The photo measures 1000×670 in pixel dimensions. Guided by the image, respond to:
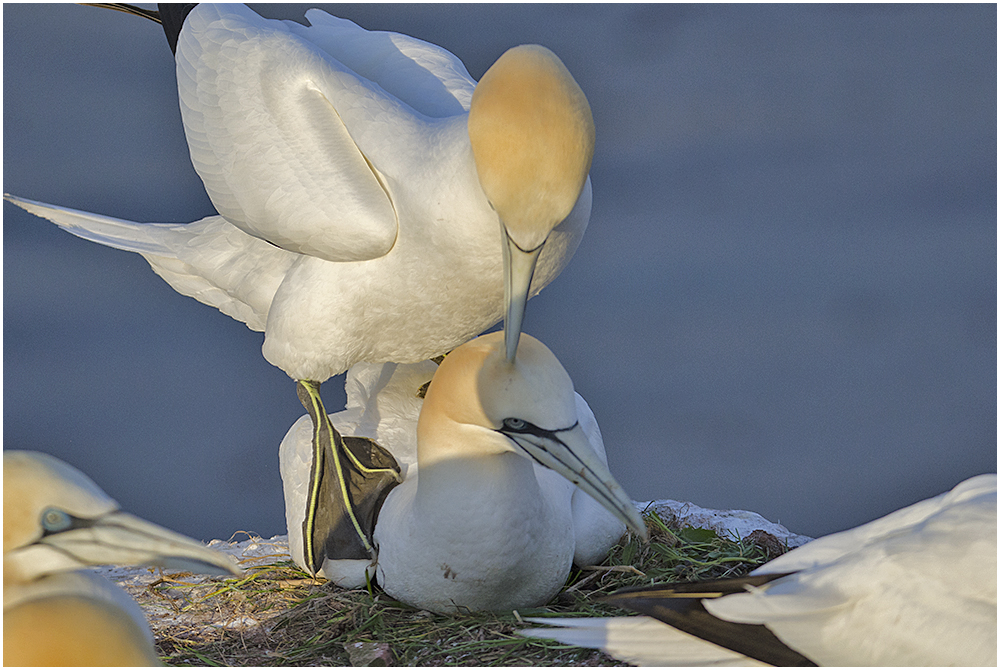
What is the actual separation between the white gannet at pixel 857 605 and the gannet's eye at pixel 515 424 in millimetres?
470

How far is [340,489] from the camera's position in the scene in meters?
3.59

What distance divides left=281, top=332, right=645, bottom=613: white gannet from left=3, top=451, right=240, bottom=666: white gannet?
2.95 ft

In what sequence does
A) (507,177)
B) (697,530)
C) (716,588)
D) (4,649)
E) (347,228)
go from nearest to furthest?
(4,649), (716,588), (507,177), (347,228), (697,530)

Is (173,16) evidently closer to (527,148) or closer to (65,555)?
(527,148)

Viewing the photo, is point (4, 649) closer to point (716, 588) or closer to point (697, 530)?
point (716, 588)

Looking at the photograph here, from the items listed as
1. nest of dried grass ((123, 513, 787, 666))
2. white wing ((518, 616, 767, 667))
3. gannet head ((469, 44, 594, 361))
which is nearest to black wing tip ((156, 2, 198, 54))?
gannet head ((469, 44, 594, 361))

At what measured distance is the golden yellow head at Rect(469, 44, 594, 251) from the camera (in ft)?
8.40

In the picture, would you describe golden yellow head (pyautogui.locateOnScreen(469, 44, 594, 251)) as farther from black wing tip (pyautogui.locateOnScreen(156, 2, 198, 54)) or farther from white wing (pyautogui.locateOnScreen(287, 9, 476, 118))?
black wing tip (pyautogui.locateOnScreen(156, 2, 198, 54))

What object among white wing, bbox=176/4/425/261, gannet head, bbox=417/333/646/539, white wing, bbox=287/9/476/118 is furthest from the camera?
white wing, bbox=287/9/476/118

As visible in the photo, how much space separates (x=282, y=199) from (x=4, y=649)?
1614mm

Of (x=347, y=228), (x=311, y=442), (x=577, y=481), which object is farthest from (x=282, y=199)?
(x=577, y=481)

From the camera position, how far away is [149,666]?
6.94 ft

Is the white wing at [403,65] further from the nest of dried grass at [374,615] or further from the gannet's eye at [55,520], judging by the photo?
the gannet's eye at [55,520]

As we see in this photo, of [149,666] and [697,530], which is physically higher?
[697,530]
